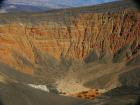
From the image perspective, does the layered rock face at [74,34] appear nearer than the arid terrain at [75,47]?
No

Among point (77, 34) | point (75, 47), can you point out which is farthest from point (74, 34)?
point (75, 47)

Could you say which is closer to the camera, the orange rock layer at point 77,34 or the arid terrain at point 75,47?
the arid terrain at point 75,47

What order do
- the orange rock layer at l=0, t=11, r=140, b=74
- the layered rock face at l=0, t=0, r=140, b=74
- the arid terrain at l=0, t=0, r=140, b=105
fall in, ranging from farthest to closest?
the orange rock layer at l=0, t=11, r=140, b=74 < the layered rock face at l=0, t=0, r=140, b=74 < the arid terrain at l=0, t=0, r=140, b=105

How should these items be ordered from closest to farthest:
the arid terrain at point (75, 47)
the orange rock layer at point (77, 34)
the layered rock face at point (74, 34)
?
the arid terrain at point (75, 47)
the layered rock face at point (74, 34)
the orange rock layer at point (77, 34)

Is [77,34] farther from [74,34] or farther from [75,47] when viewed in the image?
[75,47]

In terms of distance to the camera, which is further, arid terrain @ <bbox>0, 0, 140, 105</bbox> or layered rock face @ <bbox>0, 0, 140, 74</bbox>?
layered rock face @ <bbox>0, 0, 140, 74</bbox>

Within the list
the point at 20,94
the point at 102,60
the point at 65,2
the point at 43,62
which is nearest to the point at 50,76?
the point at 43,62

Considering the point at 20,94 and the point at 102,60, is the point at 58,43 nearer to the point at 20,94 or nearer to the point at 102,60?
the point at 102,60

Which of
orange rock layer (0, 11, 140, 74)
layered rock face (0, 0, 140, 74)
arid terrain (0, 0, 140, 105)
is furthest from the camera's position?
orange rock layer (0, 11, 140, 74)

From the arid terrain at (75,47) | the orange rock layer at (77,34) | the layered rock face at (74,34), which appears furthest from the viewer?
the orange rock layer at (77,34)
